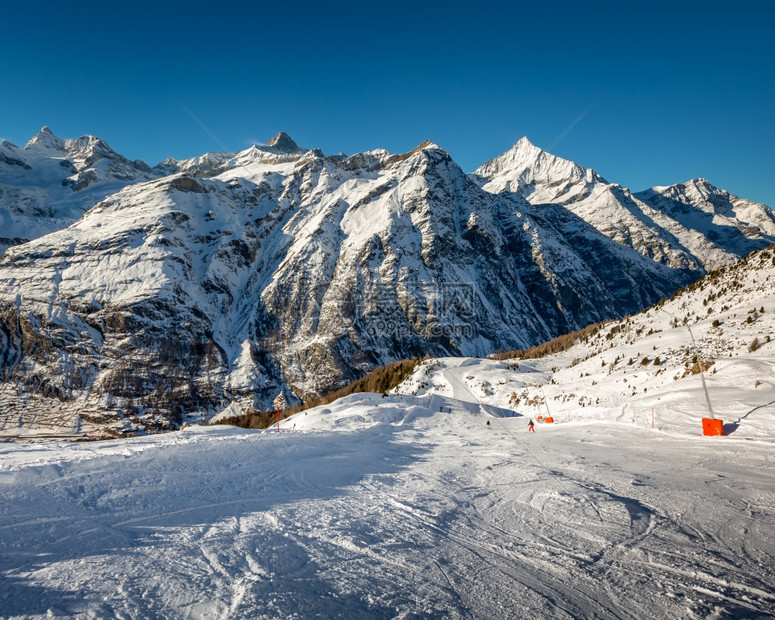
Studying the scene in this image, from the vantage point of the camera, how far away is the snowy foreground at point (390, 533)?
3238 millimetres

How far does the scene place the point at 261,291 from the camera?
120m

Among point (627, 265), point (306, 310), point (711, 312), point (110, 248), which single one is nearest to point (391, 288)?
point (306, 310)

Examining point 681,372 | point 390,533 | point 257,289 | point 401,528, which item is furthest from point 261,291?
point 390,533

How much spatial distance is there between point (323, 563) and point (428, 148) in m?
161

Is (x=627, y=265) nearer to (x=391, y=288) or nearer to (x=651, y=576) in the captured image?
(x=391, y=288)

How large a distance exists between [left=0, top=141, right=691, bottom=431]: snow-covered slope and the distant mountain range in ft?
1.39

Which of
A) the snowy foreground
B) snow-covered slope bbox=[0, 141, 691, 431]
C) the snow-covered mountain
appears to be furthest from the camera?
the snow-covered mountain

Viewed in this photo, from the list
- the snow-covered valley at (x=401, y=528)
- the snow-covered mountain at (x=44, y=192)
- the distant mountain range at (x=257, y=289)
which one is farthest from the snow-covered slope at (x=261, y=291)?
the snow-covered valley at (x=401, y=528)

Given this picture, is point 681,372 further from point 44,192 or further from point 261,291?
point 44,192

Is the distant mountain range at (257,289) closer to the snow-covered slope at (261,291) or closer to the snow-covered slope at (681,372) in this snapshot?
the snow-covered slope at (261,291)

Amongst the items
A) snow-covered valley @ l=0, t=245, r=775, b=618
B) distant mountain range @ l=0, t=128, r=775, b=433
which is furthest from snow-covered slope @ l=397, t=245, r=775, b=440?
distant mountain range @ l=0, t=128, r=775, b=433

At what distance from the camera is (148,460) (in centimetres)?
775

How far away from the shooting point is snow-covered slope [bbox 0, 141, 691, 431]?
95.9 meters

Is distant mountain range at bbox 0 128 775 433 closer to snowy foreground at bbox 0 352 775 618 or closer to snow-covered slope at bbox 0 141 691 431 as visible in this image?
snow-covered slope at bbox 0 141 691 431
